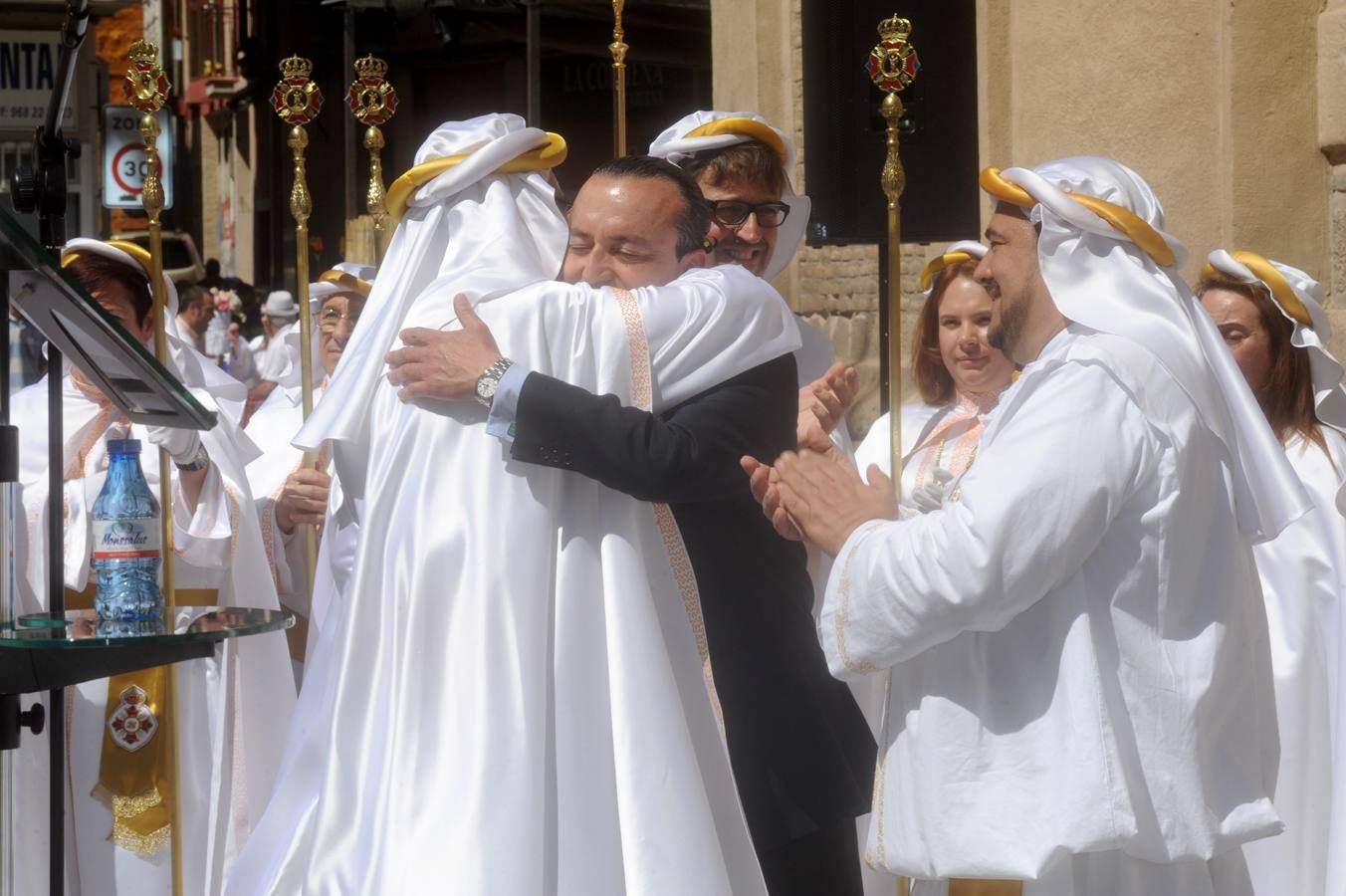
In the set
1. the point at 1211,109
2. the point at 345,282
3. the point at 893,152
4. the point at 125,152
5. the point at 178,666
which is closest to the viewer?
the point at 893,152

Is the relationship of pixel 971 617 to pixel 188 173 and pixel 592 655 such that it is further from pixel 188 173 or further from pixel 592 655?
pixel 188 173

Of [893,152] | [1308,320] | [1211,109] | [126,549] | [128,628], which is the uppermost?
[1211,109]

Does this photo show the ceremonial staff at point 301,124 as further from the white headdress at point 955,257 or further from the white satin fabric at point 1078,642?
the white satin fabric at point 1078,642

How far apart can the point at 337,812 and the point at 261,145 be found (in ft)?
84.1

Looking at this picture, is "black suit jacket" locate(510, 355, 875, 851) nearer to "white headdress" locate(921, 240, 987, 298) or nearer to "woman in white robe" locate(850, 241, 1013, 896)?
"woman in white robe" locate(850, 241, 1013, 896)

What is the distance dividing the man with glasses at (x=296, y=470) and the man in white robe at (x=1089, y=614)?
6.16ft

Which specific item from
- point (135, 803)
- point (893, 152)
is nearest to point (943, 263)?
point (893, 152)

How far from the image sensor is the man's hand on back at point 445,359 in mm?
3094

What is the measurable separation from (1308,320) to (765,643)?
7.35 ft

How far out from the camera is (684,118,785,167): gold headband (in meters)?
4.43

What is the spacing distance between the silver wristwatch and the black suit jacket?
317 millimetres

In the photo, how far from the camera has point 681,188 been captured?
336 centimetres

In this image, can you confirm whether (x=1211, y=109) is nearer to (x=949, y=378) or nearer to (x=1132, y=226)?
(x=949, y=378)

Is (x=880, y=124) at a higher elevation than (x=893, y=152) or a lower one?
higher
